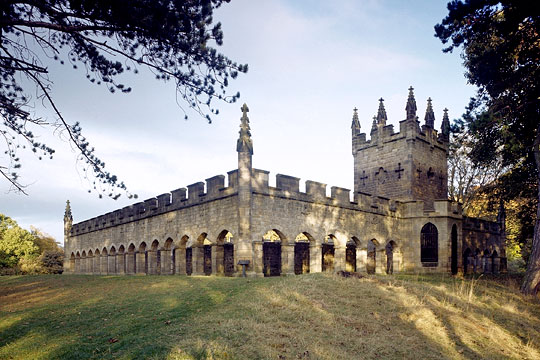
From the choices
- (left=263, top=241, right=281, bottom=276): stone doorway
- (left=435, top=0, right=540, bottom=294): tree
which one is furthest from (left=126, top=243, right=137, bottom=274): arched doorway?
(left=435, top=0, right=540, bottom=294): tree

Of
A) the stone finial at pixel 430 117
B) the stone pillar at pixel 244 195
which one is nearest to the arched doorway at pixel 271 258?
the stone pillar at pixel 244 195

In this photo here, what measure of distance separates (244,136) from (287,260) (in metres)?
5.59

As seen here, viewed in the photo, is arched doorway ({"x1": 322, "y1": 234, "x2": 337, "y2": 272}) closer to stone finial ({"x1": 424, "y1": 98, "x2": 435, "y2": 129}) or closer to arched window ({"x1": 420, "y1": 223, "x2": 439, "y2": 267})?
arched window ({"x1": 420, "y1": 223, "x2": 439, "y2": 267})

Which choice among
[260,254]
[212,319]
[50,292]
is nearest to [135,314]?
[212,319]

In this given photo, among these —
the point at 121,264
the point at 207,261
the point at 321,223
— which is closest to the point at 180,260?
the point at 207,261

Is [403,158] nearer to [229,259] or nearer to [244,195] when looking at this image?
[229,259]

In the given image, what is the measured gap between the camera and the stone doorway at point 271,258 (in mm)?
20266

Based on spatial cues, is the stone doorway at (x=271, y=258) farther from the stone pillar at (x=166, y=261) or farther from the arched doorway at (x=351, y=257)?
the stone pillar at (x=166, y=261)

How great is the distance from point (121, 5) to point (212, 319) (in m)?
6.99

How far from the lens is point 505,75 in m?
16.7

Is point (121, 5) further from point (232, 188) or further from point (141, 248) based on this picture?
point (141, 248)

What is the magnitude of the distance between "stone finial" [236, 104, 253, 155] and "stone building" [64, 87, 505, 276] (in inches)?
1.7

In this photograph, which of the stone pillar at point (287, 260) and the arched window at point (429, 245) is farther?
the arched window at point (429, 245)

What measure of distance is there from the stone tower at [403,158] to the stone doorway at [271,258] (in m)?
8.96
